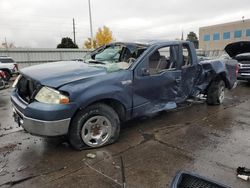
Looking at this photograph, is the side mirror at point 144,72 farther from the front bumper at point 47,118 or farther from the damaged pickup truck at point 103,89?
the front bumper at point 47,118

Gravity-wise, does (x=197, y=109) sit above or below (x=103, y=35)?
below

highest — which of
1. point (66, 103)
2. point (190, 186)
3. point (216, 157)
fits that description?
point (66, 103)

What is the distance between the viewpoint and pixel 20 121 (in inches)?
154

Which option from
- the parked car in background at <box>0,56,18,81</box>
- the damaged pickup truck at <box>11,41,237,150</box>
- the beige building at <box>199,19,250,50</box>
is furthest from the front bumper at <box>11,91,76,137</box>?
the beige building at <box>199,19,250,50</box>

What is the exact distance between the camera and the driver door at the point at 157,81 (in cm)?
448

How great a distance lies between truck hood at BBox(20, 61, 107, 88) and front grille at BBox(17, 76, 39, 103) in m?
0.12

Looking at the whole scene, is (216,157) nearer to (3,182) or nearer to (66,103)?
(66,103)

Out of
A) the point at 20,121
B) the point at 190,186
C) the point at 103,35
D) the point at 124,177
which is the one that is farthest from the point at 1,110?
the point at 103,35

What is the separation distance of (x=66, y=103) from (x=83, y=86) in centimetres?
37

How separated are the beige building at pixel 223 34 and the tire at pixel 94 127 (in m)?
55.9

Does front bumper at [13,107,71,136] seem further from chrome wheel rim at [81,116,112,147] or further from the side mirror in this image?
the side mirror

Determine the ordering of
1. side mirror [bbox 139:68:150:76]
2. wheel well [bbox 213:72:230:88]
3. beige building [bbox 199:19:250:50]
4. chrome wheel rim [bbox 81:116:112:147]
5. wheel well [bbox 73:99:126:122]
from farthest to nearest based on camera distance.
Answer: beige building [bbox 199:19:250:50]
wheel well [bbox 213:72:230:88]
side mirror [bbox 139:68:150:76]
wheel well [bbox 73:99:126:122]
chrome wheel rim [bbox 81:116:112:147]

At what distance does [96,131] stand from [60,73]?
109 centimetres

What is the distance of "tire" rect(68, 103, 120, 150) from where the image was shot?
3783 millimetres
